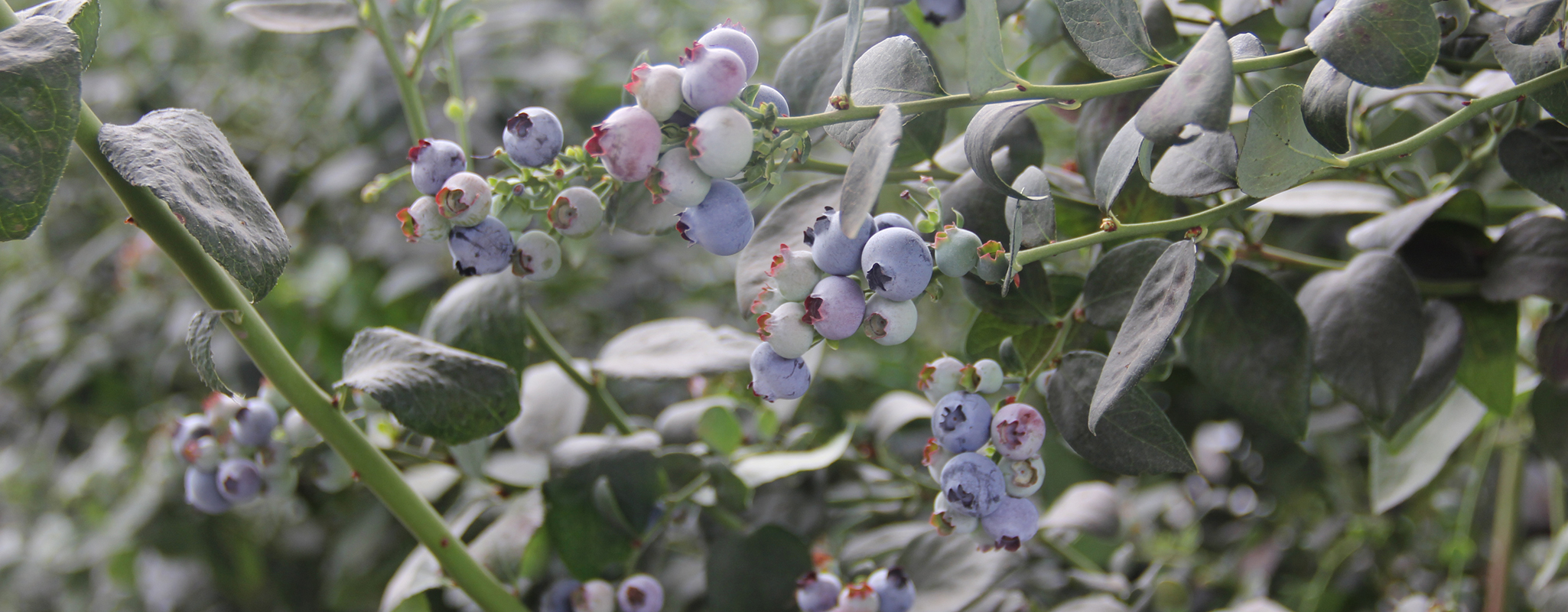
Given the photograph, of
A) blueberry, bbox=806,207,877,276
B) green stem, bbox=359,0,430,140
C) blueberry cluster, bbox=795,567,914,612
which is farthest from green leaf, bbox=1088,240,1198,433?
green stem, bbox=359,0,430,140

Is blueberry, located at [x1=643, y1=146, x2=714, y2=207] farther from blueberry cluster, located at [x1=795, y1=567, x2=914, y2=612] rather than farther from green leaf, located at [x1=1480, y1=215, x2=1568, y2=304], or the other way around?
green leaf, located at [x1=1480, y1=215, x2=1568, y2=304]

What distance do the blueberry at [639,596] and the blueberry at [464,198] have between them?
0.90 ft

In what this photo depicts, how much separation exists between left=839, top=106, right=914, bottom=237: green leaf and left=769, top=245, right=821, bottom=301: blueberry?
0.16ft

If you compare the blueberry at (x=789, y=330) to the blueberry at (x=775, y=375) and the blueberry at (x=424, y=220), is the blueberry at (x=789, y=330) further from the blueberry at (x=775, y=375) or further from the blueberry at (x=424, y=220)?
the blueberry at (x=424, y=220)

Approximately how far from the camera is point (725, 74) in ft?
1.14

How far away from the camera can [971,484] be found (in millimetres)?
407

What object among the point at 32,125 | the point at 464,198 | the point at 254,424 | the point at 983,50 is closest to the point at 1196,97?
the point at 983,50

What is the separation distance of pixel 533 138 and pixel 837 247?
152 millimetres

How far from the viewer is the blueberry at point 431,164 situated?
440 mm

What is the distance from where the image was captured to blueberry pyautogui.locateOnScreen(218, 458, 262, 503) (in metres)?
0.65

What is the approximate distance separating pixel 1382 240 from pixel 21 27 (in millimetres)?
671

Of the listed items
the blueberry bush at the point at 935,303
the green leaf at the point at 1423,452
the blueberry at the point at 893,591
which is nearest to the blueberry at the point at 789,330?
the blueberry bush at the point at 935,303

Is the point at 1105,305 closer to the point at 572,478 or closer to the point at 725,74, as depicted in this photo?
the point at 725,74

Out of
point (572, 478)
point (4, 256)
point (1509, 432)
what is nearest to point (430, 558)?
point (572, 478)
